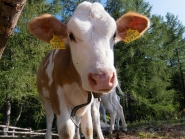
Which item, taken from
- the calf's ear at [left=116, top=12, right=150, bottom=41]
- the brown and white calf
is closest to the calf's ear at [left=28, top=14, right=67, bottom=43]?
the brown and white calf

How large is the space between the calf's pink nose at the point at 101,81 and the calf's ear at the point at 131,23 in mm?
1415

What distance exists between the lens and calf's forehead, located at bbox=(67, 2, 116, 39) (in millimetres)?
3162

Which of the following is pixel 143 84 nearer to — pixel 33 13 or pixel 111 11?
pixel 111 11

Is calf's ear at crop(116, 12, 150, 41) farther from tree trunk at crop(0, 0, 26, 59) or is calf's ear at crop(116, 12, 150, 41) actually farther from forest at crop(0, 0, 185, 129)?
forest at crop(0, 0, 185, 129)

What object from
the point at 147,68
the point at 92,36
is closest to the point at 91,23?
the point at 92,36

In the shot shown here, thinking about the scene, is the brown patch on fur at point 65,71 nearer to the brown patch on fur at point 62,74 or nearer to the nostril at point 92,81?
the brown patch on fur at point 62,74

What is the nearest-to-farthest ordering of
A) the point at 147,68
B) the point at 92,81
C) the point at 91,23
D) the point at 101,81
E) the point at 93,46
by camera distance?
1. the point at 101,81
2. the point at 92,81
3. the point at 93,46
4. the point at 91,23
5. the point at 147,68

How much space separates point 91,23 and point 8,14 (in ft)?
5.02

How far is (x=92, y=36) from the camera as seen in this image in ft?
10.1

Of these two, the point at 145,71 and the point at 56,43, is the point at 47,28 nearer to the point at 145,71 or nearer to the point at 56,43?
the point at 56,43

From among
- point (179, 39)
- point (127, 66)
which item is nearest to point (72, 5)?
point (127, 66)

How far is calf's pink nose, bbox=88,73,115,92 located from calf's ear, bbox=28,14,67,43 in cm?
122

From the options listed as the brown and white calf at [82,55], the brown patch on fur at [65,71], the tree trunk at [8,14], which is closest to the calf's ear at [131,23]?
the brown and white calf at [82,55]

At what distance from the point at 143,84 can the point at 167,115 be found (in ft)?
12.7
